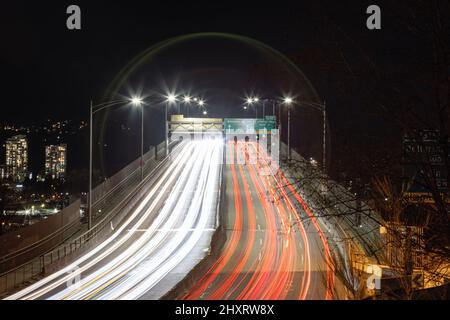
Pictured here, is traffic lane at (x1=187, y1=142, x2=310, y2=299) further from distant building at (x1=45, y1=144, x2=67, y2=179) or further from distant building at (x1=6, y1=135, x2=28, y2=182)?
distant building at (x1=45, y1=144, x2=67, y2=179)

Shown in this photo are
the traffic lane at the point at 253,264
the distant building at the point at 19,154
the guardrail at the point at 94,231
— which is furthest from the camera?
the distant building at the point at 19,154

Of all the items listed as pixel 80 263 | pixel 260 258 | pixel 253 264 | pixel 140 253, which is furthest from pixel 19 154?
pixel 253 264

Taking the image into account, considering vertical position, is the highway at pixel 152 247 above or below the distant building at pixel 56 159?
below

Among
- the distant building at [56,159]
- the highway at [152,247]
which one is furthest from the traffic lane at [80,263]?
the distant building at [56,159]

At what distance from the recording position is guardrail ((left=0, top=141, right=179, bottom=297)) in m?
22.1

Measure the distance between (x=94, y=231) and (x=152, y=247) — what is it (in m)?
3.89

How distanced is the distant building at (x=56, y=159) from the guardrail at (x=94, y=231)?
201ft

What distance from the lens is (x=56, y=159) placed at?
440ft

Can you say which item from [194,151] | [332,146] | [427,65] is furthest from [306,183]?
[194,151]

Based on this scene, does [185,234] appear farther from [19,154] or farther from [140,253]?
[19,154]

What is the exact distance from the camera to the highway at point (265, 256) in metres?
20.6

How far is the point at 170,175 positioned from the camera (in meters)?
59.6

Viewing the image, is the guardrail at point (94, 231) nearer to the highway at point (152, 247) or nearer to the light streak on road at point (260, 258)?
the highway at point (152, 247)

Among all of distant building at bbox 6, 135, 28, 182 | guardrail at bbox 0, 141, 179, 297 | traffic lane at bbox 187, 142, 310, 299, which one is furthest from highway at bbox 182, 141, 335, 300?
distant building at bbox 6, 135, 28, 182
